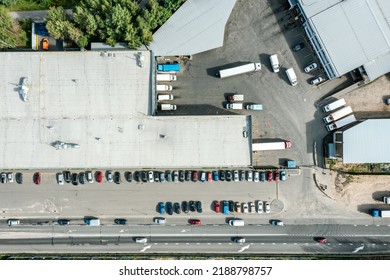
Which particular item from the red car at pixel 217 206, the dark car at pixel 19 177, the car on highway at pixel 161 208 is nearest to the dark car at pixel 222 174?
the red car at pixel 217 206

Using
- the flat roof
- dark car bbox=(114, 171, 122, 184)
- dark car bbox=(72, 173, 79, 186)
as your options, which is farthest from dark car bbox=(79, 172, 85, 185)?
the flat roof

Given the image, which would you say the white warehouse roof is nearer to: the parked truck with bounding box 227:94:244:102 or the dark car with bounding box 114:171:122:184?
the parked truck with bounding box 227:94:244:102

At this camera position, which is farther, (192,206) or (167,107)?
(192,206)

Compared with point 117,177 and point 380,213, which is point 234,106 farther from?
point 380,213


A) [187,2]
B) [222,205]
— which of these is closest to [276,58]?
[187,2]

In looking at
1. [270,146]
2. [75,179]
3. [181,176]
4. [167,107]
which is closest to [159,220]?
[181,176]

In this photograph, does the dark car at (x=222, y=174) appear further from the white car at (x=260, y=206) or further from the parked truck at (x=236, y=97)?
the parked truck at (x=236, y=97)
